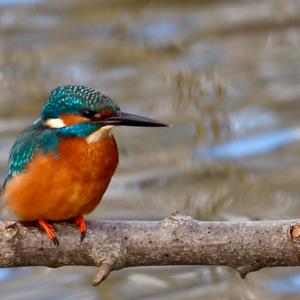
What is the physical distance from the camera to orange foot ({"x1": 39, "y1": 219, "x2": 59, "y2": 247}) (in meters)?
4.16

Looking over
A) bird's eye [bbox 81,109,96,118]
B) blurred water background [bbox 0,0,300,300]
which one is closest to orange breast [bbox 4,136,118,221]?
bird's eye [bbox 81,109,96,118]

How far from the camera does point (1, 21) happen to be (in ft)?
36.3

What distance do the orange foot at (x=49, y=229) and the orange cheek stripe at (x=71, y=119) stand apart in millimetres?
348

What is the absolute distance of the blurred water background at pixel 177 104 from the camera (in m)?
7.16

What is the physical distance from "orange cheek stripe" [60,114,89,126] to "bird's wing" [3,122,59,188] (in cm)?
7

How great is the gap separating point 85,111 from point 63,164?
0.22 meters

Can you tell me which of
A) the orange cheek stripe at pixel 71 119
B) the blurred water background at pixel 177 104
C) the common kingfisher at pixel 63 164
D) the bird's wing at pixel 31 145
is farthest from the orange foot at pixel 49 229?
the blurred water background at pixel 177 104

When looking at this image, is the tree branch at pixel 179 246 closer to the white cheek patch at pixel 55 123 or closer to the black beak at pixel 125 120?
the black beak at pixel 125 120

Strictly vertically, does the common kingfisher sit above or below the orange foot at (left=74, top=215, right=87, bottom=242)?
above

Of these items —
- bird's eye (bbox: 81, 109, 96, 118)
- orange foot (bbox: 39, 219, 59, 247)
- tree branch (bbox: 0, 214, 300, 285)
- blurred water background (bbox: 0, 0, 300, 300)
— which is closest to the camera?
tree branch (bbox: 0, 214, 300, 285)

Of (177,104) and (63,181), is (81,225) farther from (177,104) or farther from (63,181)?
(177,104)

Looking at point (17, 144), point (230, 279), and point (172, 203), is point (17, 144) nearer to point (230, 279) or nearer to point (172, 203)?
point (230, 279)

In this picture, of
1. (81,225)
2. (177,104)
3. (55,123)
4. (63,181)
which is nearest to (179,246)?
(81,225)

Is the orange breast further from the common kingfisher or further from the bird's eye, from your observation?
the bird's eye
